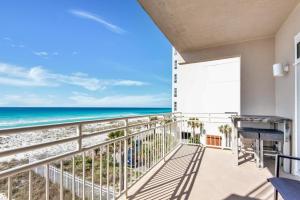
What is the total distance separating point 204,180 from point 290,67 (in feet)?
8.37

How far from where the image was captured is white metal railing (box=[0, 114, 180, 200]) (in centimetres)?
113

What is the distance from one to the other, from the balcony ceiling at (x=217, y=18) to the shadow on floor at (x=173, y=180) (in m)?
2.89

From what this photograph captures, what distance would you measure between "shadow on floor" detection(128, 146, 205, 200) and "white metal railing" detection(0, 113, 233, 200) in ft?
0.66

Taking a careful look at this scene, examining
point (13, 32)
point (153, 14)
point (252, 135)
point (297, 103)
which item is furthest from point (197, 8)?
point (13, 32)

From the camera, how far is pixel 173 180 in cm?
270

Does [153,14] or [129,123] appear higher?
[153,14]

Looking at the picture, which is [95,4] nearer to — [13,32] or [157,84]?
[13,32]

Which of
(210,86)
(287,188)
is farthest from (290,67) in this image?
(287,188)

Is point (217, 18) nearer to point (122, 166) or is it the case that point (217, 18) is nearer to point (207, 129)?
point (207, 129)

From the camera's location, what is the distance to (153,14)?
3527 mm

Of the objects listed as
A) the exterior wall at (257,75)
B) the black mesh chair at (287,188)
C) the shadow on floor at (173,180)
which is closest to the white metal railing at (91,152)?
the shadow on floor at (173,180)

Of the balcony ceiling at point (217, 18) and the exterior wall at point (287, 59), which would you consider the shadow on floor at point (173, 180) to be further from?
the balcony ceiling at point (217, 18)

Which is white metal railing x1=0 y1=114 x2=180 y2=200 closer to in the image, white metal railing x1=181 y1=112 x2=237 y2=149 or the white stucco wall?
white metal railing x1=181 y1=112 x2=237 y2=149

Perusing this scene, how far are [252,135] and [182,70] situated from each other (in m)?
3.33
